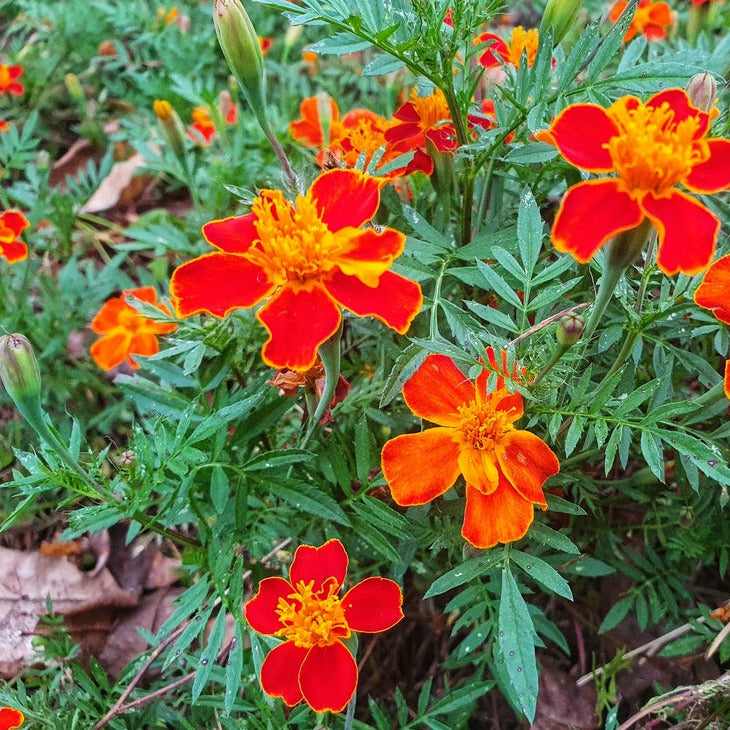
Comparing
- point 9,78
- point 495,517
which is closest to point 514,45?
point 495,517

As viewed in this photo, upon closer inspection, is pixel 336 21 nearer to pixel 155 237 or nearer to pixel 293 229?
pixel 293 229

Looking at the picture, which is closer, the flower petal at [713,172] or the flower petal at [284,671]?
the flower petal at [713,172]

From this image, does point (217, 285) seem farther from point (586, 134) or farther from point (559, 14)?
point (559, 14)

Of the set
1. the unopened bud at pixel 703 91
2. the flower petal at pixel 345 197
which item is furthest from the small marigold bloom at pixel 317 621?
the unopened bud at pixel 703 91

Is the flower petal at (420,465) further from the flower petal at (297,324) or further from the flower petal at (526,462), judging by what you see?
the flower petal at (297,324)

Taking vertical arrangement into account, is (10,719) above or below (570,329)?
below

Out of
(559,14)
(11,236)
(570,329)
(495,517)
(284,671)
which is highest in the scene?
(559,14)

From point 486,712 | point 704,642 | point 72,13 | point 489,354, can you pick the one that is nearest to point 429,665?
point 486,712
